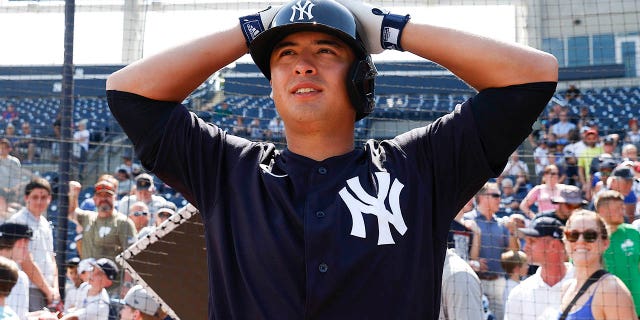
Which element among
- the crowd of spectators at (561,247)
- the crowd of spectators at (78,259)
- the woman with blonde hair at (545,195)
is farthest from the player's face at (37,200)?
the woman with blonde hair at (545,195)

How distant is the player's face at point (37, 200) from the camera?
617 centimetres

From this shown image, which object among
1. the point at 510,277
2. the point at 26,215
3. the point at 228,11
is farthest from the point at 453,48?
the point at 26,215

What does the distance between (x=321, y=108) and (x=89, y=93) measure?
12937 millimetres

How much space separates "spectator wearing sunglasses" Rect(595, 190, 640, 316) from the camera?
200 inches

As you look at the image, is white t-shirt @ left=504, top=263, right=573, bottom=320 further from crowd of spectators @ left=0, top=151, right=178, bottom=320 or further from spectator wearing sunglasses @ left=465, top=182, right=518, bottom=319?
crowd of spectators @ left=0, top=151, right=178, bottom=320

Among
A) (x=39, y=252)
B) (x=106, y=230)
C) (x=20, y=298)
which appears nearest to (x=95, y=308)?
(x=20, y=298)

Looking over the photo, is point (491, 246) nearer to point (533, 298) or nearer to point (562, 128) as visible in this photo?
point (533, 298)

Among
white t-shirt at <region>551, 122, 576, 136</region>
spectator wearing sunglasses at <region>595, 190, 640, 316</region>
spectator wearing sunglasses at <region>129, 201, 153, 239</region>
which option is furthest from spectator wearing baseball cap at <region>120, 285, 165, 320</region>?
white t-shirt at <region>551, 122, 576, 136</region>

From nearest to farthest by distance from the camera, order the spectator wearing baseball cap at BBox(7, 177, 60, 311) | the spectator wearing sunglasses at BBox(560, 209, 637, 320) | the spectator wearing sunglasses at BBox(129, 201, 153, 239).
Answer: the spectator wearing sunglasses at BBox(560, 209, 637, 320)
the spectator wearing baseball cap at BBox(7, 177, 60, 311)
the spectator wearing sunglasses at BBox(129, 201, 153, 239)

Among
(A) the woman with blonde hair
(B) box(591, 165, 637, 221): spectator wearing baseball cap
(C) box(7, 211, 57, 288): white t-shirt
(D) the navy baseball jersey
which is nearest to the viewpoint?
(D) the navy baseball jersey

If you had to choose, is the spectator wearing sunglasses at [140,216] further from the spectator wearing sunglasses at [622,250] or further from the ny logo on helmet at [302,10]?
the ny logo on helmet at [302,10]

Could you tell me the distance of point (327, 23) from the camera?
1.90 m

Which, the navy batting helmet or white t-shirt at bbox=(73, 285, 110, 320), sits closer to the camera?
the navy batting helmet

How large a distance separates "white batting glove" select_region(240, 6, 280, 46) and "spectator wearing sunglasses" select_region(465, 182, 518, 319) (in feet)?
12.7
